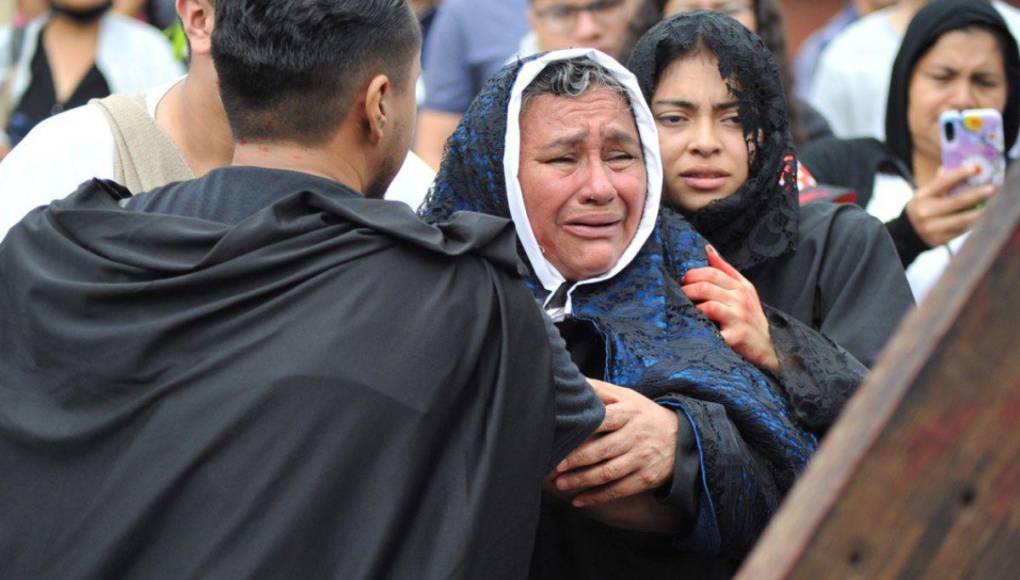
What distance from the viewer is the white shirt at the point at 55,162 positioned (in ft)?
10.4

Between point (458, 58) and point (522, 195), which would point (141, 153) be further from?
point (458, 58)

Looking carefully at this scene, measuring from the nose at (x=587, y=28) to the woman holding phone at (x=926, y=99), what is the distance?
1.11 metres

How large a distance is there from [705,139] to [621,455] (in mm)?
1098

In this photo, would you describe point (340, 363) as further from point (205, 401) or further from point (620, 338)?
point (620, 338)

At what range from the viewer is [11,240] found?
248cm

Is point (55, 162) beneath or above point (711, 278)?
beneath

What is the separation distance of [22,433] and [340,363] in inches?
18.8

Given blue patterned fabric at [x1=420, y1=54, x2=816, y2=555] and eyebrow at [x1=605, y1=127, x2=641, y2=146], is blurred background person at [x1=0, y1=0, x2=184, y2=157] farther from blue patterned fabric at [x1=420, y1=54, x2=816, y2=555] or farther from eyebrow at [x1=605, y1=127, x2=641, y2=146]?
eyebrow at [x1=605, y1=127, x2=641, y2=146]

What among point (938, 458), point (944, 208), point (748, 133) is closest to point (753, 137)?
point (748, 133)

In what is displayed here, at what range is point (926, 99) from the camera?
4965 mm

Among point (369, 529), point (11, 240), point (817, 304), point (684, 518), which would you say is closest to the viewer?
point (369, 529)

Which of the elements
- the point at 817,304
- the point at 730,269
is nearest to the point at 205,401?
the point at 730,269

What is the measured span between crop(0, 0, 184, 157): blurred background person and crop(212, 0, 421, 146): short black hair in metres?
3.85

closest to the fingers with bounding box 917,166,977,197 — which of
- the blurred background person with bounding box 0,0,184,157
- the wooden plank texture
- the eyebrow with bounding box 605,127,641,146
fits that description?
the eyebrow with bounding box 605,127,641,146
